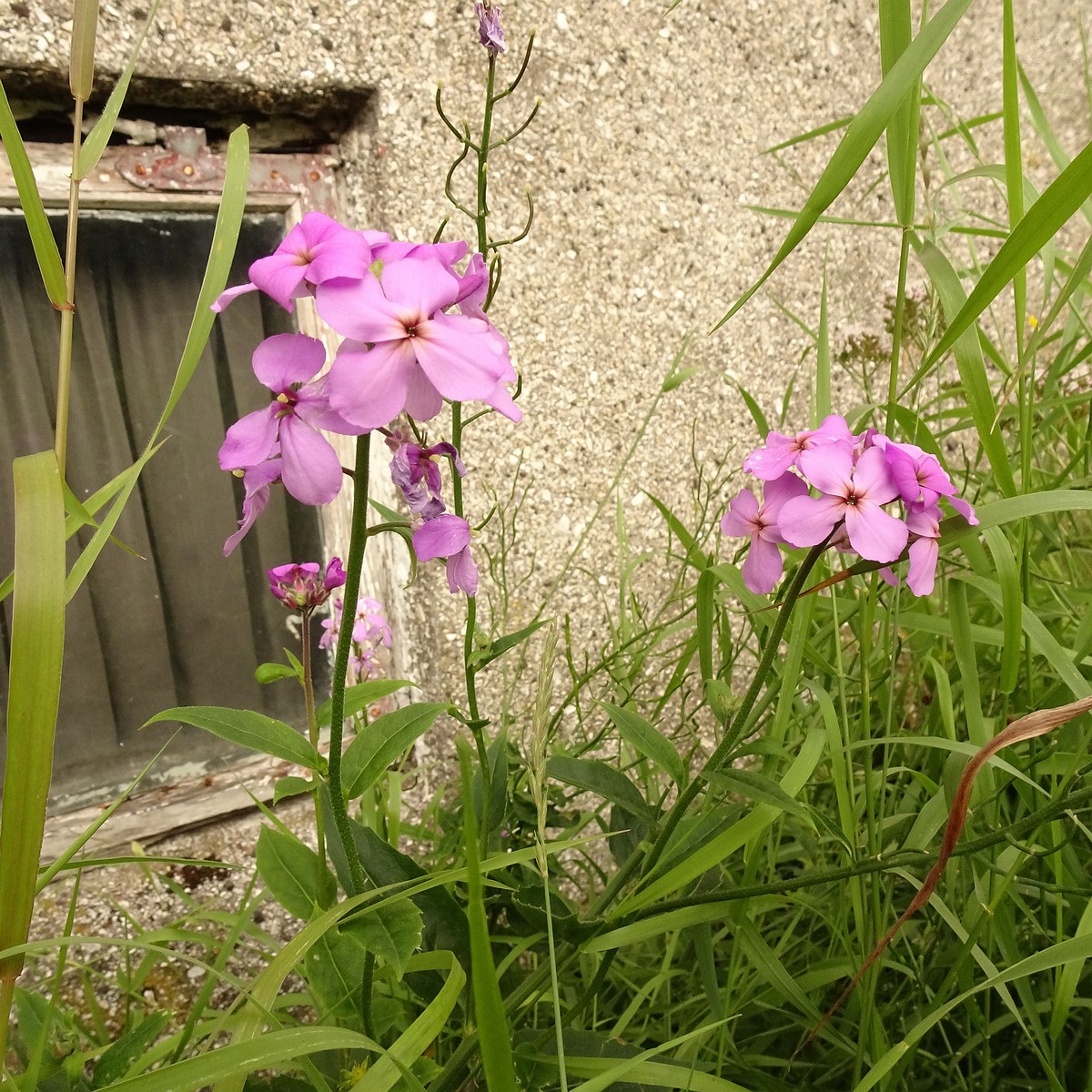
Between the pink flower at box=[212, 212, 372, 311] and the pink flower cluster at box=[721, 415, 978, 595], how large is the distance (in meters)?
0.34

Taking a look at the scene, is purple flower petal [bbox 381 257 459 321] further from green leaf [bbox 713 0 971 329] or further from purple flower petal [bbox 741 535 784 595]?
purple flower petal [bbox 741 535 784 595]

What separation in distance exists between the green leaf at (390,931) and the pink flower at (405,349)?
1.18ft

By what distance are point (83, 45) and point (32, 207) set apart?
13 cm

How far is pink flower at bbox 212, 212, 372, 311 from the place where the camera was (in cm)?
46

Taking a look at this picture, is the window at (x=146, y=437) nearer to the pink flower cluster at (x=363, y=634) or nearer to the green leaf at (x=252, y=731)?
the pink flower cluster at (x=363, y=634)

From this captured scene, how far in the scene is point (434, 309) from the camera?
0.46 metres

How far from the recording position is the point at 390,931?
1.85 ft

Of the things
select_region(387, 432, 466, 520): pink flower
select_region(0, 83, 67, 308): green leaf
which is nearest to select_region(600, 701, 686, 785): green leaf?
select_region(387, 432, 466, 520): pink flower

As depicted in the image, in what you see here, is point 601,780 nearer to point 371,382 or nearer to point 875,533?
point 875,533

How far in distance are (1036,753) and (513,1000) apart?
0.59 metres

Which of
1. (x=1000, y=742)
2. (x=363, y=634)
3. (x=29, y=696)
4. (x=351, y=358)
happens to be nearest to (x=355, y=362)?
(x=351, y=358)

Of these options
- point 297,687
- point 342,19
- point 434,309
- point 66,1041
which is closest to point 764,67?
point 342,19

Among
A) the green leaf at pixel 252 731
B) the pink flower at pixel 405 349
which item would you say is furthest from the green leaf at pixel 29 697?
the pink flower at pixel 405 349

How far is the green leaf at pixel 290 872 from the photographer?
2.37ft
